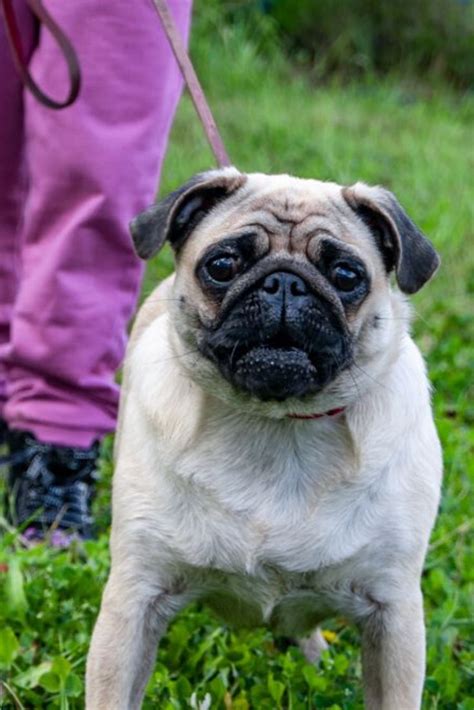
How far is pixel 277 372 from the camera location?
2.40 m

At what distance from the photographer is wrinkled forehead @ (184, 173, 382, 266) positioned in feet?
8.13

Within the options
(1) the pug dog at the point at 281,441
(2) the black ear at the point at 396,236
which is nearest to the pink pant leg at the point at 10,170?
(1) the pug dog at the point at 281,441

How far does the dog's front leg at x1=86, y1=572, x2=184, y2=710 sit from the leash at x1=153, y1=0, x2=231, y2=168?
3.00 ft

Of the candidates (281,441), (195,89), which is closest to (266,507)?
(281,441)

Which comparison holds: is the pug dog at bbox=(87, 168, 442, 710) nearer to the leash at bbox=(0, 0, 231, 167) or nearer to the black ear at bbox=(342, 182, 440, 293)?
the black ear at bbox=(342, 182, 440, 293)

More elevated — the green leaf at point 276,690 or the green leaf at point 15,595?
the green leaf at point 276,690

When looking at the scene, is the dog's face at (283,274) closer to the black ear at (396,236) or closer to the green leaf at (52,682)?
the black ear at (396,236)

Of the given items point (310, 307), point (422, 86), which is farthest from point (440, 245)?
point (422, 86)

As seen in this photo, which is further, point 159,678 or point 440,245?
point 440,245

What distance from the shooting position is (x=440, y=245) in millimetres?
5840

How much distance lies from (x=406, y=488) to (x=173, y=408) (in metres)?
0.46

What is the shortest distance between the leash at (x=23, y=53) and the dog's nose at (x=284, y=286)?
100 centimetres

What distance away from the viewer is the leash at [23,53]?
123 inches

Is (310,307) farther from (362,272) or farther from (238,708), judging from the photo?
(238,708)
